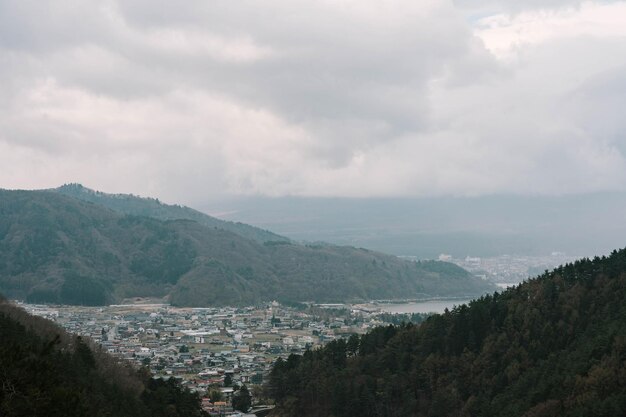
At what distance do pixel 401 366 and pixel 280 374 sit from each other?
29.0 ft

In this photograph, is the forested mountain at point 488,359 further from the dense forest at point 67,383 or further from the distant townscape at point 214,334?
the dense forest at point 67,383

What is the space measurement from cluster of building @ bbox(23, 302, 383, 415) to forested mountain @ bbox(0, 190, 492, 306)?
35.4ft

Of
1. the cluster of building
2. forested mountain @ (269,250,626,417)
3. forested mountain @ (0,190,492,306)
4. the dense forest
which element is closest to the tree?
the cluster of building

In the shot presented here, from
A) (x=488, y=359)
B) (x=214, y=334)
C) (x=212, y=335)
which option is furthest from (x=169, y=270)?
(x=488, y=359)

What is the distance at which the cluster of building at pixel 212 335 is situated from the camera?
73.4 m

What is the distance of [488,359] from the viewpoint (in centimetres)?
5103

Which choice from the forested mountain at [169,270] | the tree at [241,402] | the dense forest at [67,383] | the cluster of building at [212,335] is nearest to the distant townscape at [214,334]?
the cluster of building at [212,335]

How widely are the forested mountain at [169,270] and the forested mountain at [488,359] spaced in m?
97.7

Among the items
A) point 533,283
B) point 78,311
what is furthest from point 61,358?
point 78,311

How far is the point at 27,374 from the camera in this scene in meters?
22.6

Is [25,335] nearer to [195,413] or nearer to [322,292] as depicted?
[195,413]

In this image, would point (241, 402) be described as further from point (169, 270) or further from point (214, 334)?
point (169, 270)

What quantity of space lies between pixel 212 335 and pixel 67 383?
7802 cm

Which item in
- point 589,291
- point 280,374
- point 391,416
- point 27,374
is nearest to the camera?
point 27,374
